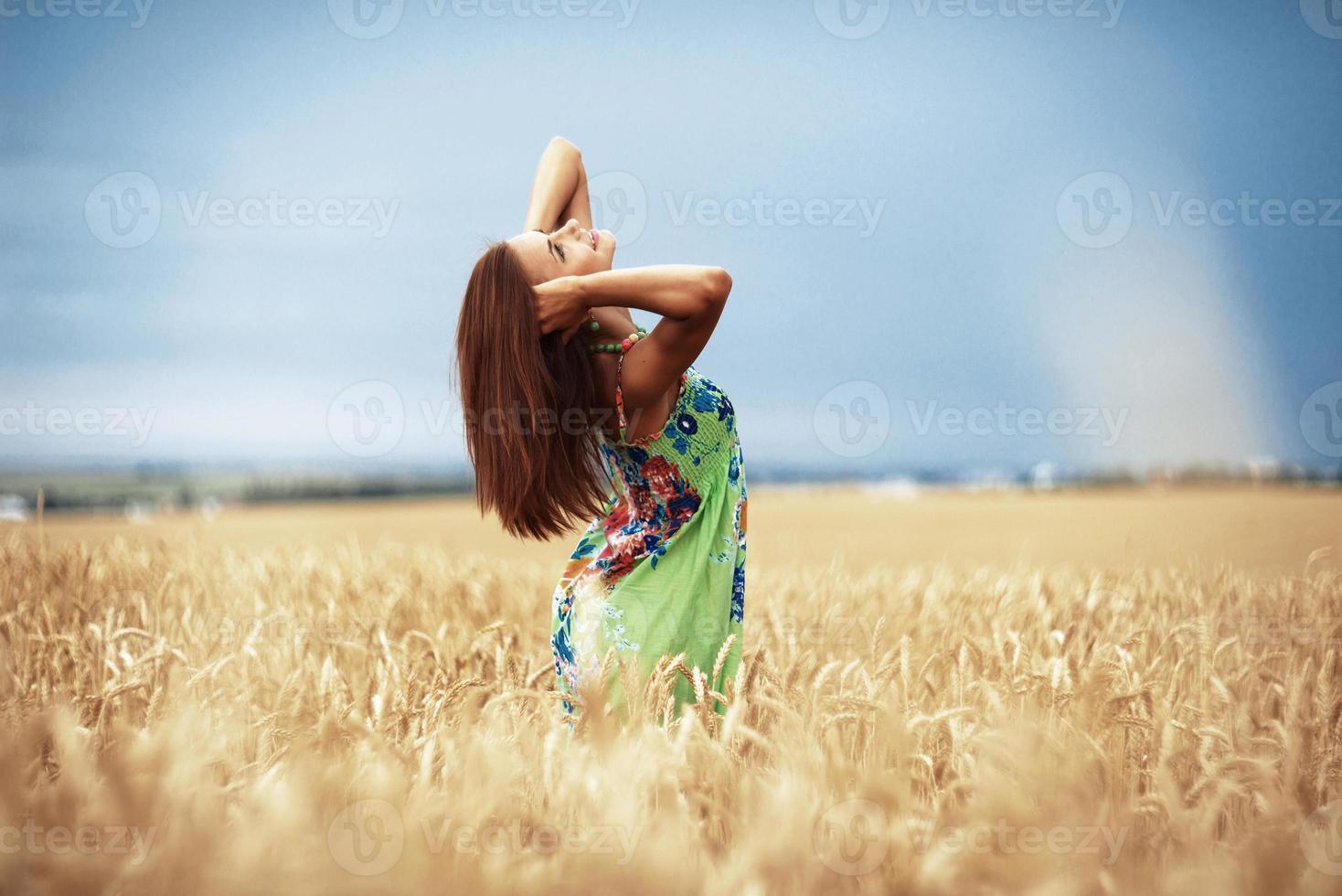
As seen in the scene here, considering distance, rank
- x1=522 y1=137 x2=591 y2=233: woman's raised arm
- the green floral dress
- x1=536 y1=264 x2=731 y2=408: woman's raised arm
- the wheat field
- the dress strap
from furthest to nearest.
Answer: x1=522 y1=137 x2=591 y2=233: woman's raised arm, the green floral dress, the dress strap, x1=536 y1=264 x2=731 y2=408: woman's raised arm, the wheat field

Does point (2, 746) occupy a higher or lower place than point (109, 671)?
higher

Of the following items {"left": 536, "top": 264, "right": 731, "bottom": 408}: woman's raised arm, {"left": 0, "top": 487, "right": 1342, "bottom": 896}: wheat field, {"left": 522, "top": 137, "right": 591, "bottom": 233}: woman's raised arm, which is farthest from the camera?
{"left": 522, "top": 137, "right": 591, "bottom": 233}: woman's raised arm

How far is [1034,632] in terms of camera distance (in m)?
3.25

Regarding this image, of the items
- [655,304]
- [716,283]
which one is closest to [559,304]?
[655,304]

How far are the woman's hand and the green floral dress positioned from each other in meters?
0.36

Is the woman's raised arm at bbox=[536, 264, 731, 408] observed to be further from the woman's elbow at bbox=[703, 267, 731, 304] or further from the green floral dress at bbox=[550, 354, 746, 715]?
the green floral dress at bbox=[550, 354, 746, 715]

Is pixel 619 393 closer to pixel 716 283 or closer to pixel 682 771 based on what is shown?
pixel 716 283

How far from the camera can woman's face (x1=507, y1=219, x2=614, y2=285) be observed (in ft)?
7.43

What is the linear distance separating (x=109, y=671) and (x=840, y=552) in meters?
3.74

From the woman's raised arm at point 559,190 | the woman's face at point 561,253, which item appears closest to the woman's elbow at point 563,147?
the woman's raised arm at point 559,190

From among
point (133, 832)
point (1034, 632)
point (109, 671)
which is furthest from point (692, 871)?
point (1034, 632)

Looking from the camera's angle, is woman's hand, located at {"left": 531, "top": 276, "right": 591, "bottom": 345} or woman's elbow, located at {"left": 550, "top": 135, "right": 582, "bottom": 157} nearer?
woman's hand, located at {"left": 531, "top": 276, "right": 591, "bottom": 345}

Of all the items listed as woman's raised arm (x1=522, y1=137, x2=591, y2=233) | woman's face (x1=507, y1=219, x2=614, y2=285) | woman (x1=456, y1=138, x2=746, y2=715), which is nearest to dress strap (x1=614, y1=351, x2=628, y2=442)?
woman (x1=456, y1=138, x2=746, y2=715)

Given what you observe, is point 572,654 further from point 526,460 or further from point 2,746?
point 2,746
